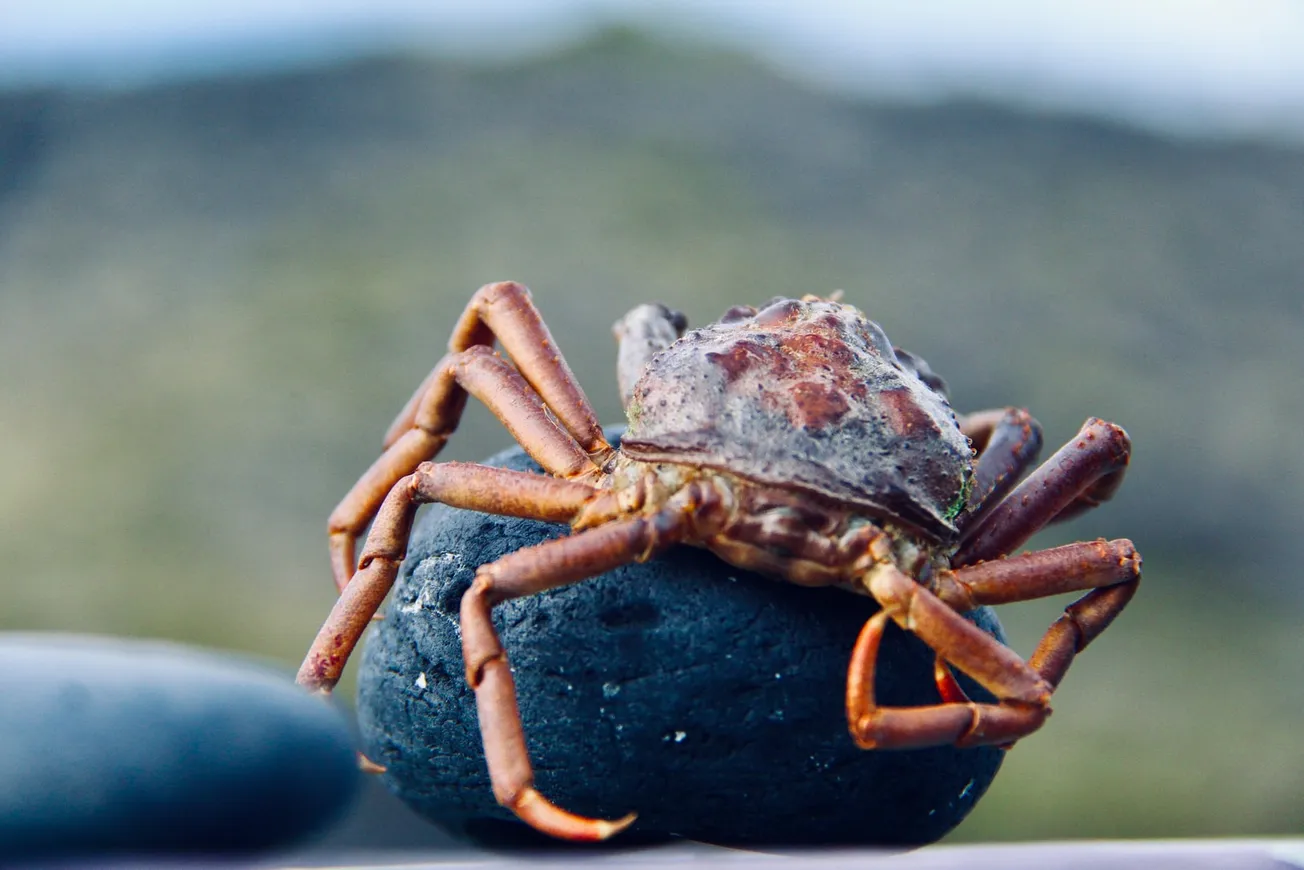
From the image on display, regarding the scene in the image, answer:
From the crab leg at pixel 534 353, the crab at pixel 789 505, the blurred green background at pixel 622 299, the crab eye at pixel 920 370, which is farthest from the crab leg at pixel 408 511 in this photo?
the blurred green background at pixel 622 299

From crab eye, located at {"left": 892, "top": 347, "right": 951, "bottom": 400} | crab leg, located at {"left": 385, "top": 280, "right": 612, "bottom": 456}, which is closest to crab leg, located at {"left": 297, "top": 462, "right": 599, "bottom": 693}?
crab leg, located at {"left": 385, "top": 280, "right": 612, "bottom": 456}

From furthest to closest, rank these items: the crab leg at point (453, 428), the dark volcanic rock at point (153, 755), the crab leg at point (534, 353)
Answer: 1. the crab leg at point (534, 353)
2. the crab leg at point (453, 428)
3. the dark volcanic rock at point (153, 755)

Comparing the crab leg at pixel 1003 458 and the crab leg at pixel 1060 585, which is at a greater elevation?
the crab leg at pixel 1003 458

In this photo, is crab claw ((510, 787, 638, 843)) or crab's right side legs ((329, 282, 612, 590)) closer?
crab claw ((510, 787, 638, 843))

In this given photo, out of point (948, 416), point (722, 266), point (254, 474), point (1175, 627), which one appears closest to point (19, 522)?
point (254, 474)

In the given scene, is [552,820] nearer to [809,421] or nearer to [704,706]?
[704,706]

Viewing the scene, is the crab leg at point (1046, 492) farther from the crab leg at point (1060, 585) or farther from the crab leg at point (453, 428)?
the crab leg at point (453, 428)

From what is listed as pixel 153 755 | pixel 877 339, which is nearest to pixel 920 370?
pixel 877 339

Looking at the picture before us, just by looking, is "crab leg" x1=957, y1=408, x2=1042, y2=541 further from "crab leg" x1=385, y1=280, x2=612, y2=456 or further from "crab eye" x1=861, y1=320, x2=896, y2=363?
"crab leg" x1=385, y1=280, x2=612, y2=456
